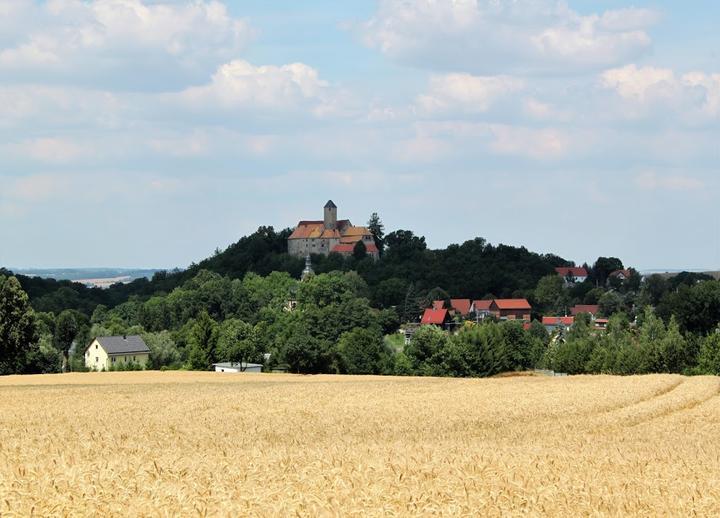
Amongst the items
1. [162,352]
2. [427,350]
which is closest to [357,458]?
[427,350]

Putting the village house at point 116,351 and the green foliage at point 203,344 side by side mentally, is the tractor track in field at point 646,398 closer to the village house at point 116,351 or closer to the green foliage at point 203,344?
the green foliage at point 203,344

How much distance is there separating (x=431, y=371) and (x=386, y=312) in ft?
321

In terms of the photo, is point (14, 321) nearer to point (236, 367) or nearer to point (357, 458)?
point (236, 367)

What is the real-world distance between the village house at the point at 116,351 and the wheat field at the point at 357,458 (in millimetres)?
79439

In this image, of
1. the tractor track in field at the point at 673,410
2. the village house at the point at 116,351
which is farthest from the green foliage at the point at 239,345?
the tractor track in field at the point at 673,410

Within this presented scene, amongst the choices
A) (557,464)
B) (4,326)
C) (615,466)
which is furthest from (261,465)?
(4,326)

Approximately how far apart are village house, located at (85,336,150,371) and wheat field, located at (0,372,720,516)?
261 feet

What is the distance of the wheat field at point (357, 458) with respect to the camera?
1248 centimetres

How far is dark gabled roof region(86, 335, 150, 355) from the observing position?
387ft

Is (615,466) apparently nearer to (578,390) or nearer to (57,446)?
(57,446)

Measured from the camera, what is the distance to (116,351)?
117562mm

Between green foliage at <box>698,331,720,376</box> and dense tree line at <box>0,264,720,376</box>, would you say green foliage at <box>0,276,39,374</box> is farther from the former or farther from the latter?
green foliage at <box>698,331,720,376</box>

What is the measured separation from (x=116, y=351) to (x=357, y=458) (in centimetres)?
10588

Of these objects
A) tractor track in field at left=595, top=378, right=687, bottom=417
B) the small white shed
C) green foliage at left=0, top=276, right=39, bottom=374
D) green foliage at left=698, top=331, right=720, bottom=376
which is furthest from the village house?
tractor track in field at left=595, top=378, right=687, bottom=417
